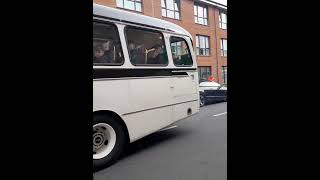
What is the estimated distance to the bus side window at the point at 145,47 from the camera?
495 cm

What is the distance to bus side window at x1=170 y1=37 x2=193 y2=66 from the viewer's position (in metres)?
5.86

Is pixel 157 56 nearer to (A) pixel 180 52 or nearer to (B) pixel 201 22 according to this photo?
(A) pixel 180 52

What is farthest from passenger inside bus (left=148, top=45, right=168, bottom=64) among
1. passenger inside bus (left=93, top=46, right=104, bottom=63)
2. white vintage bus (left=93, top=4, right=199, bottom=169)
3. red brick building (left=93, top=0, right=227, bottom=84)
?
red brick building (left=93, top=0, right=227, bottom=84)

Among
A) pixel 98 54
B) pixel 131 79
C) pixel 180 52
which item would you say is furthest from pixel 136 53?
pixel 180 52

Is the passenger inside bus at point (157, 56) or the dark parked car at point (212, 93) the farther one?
the dark parked car at point (212, 93)

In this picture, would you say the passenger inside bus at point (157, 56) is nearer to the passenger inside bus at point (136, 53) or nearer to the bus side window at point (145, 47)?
the bus side window at point (145, 47)

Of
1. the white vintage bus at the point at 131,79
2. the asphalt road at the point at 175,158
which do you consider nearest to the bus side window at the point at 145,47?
the white vintage bus at the point at 131,79

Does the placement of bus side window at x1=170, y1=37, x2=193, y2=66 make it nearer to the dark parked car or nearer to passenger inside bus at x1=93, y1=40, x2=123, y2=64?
passenger inside bus at x1=93, y1=40, x2=123, y2=64

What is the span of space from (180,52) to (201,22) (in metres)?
21.1
